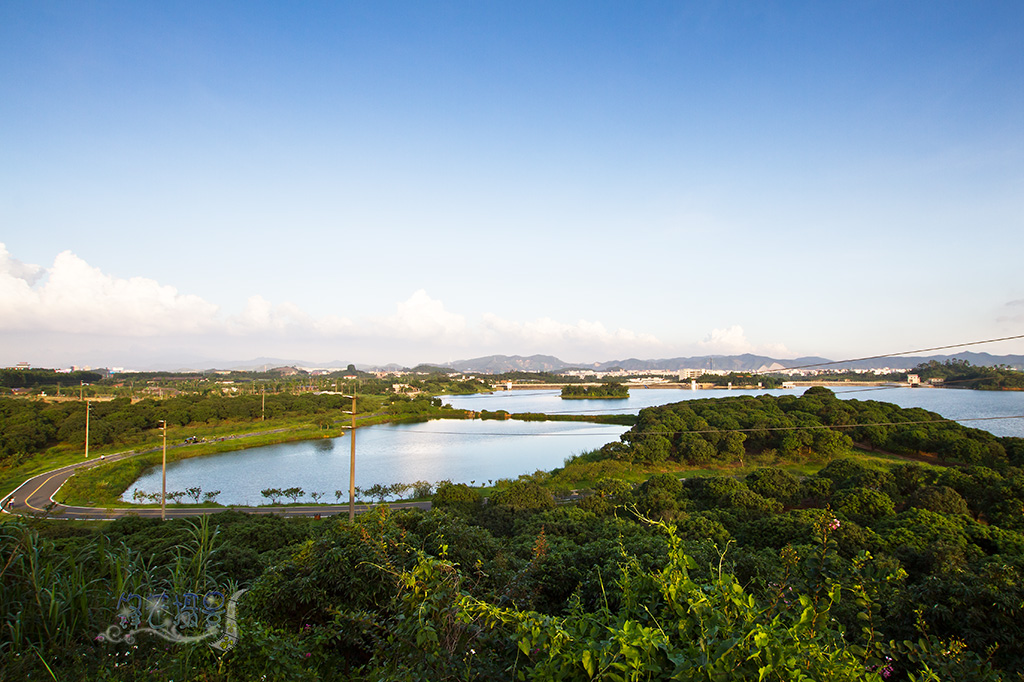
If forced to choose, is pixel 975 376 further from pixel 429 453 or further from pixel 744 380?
pixel 429 453

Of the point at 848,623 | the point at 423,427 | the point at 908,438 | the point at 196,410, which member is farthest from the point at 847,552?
the point at 196,410

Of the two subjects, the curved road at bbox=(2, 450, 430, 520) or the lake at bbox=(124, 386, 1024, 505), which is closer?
the curved road at bbox=(2, 450, 430, 520)

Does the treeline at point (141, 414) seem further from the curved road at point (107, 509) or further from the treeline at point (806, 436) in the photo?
the treeline at point (806, 436)

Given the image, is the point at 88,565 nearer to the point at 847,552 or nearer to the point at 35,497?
the point at 847,552

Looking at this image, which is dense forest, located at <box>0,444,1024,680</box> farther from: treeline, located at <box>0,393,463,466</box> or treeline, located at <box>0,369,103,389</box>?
treeline, located at <box>0,369,103,389</box>

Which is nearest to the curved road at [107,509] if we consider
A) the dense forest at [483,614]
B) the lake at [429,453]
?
the lake at [429,453]

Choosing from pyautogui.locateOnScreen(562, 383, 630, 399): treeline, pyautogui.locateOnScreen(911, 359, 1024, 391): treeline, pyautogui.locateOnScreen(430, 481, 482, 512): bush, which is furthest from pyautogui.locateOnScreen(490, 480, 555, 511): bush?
pyautogui.locateOnScreen(562, 383, 630, 399): treeline
